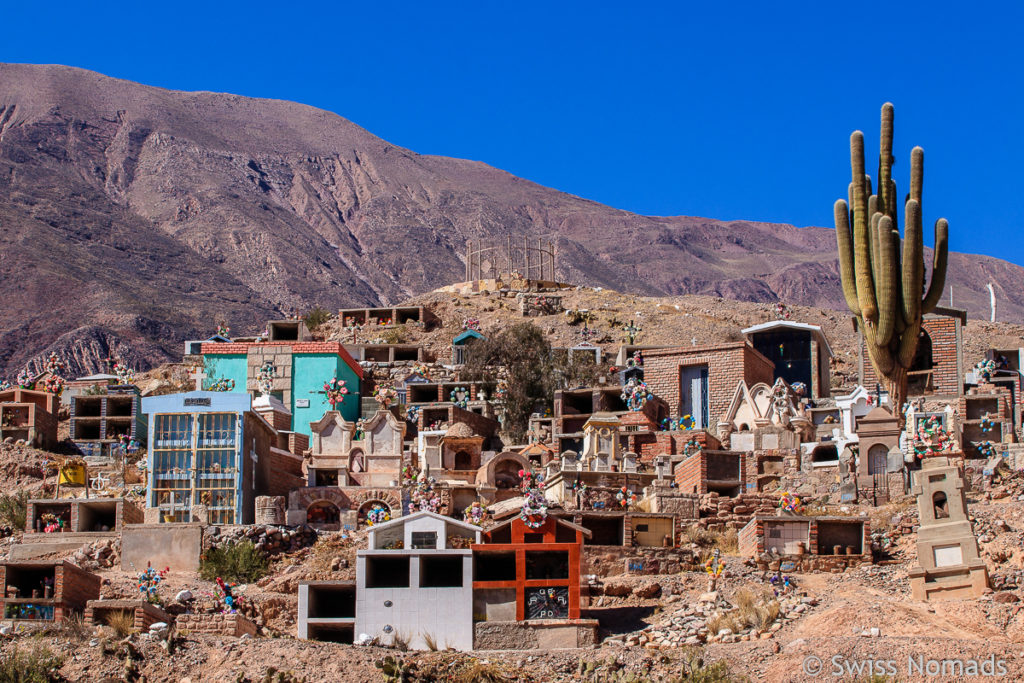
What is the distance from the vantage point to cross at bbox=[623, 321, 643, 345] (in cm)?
6419

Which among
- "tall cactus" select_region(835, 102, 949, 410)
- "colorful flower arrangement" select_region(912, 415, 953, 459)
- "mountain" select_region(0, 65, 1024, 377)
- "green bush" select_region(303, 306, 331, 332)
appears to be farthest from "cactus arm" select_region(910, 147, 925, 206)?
"mountain" select_region(0, 65, 1024, 377)

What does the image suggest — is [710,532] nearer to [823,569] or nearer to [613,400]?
[823,569]

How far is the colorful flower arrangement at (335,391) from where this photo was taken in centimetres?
5072

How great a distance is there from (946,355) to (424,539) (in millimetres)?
24394

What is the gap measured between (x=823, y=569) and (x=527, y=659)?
7392 millimetres

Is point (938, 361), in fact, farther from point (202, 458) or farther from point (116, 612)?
point (116, 612)

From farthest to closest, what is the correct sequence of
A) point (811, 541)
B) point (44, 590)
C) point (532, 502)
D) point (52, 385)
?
1. point (52, 385)
2. point (532, 502)
3. point (811, 541)
4. point (44, 590)

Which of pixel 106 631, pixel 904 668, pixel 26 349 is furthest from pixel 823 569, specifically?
pixel 26 349

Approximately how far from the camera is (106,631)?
1105 inches

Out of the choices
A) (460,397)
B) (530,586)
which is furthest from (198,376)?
(530,586)

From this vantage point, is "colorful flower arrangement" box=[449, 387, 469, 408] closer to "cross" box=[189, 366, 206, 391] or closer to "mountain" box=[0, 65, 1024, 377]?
"cross" box=[189, 366, 206, 391]

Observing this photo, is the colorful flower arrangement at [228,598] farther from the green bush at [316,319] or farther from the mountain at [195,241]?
the mountain at [195,241]

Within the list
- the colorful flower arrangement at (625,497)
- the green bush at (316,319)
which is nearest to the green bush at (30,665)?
the colorful flower arrangement at (625,497)

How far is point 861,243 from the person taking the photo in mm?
43375
